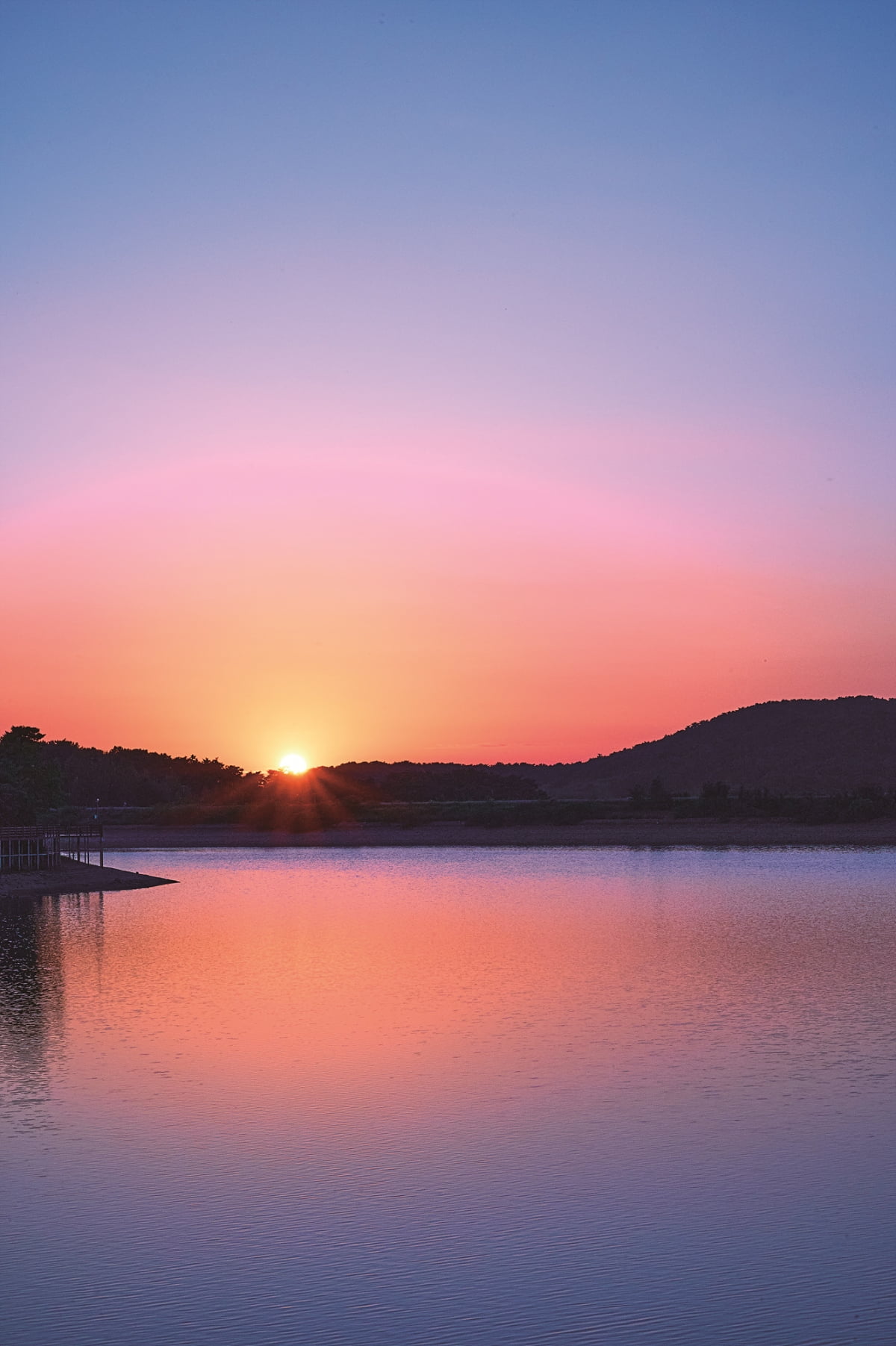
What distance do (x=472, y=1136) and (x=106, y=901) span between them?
134ft

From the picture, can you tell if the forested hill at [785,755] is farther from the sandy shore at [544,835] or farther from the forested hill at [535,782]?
the sandy shore at [544,835]

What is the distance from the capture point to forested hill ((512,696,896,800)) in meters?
165

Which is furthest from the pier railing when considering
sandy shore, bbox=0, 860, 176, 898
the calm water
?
the calm water

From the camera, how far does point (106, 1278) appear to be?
1012cm

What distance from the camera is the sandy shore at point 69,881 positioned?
5766cm

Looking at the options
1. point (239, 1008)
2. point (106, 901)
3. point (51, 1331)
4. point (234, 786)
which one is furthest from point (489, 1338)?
point (234, 786)

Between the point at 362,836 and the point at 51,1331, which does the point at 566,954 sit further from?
the point at 362,836

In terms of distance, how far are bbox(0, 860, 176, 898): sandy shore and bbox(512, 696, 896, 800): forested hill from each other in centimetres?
10330

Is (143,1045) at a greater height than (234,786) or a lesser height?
lesser

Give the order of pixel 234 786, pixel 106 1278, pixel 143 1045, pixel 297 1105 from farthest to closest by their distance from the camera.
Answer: pixel 234 786, pixel 143 1045, pixel 297 1105, pixel 106 1278

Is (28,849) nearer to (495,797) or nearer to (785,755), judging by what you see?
(495,797)

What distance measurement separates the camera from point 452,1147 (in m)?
14.0

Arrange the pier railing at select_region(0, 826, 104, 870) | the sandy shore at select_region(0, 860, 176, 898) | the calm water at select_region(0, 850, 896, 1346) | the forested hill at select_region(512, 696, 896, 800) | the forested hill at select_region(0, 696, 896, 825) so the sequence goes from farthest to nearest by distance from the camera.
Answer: the forested hill at select_region(512, 696, 896, 800) → the forested hill at select_region(0, 696, 896, 825) → the pier railing at select_region(0, 826, 104, 870) → the sandy shore at select_region(0, 860, 176, 898) → the calm water at select_region(0, 850, 896, 1346)

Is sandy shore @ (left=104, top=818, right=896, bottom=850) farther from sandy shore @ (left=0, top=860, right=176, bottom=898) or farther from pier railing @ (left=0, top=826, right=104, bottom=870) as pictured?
sandy shore @ (left=0, top=860, right=176, bottom=898)
